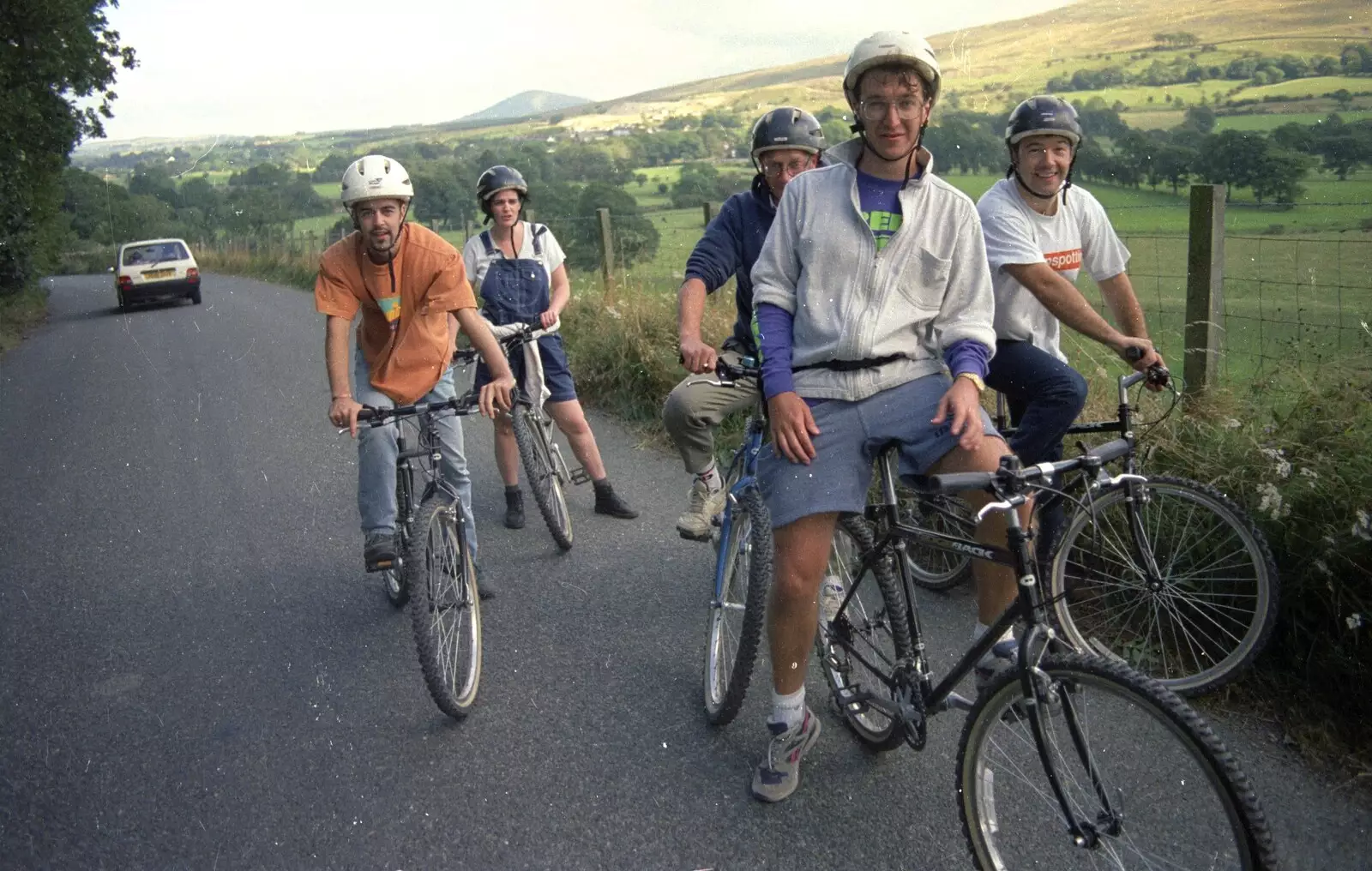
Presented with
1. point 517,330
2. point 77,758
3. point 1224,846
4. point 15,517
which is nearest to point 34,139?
point 15,517

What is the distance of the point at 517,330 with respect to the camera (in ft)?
21.1

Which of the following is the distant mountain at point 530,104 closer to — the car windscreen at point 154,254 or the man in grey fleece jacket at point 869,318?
the car windscreen at point 154,254

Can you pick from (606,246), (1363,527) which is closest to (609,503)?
(1363,527)

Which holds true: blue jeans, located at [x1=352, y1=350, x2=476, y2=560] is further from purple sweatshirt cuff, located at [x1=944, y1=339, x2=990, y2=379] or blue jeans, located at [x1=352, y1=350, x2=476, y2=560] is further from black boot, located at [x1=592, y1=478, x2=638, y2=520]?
purple sweatshirt cuff, located at [x1=944, y1=339, x2=990, y2=379]

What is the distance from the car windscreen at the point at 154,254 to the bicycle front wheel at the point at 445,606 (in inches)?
1063

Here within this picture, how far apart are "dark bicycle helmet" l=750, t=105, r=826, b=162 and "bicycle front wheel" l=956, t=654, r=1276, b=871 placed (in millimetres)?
2490

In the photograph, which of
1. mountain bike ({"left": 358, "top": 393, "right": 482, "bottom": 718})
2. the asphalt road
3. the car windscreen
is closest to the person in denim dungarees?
the asphalt road

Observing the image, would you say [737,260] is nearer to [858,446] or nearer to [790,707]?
[858,446]

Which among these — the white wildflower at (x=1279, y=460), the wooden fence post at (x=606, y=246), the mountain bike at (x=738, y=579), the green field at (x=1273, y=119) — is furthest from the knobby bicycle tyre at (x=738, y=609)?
the wooden fence post at (x=606, y=246)

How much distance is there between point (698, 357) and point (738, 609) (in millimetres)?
971

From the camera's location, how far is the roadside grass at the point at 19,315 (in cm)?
2233

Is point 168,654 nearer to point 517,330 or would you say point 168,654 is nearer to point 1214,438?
point 517,330

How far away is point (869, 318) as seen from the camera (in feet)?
10.2

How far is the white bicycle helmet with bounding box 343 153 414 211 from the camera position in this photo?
14.9 ft
